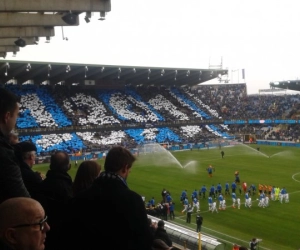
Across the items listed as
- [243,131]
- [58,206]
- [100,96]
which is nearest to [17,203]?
[58,206]

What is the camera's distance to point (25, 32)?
16.5 m

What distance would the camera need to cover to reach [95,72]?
189ft

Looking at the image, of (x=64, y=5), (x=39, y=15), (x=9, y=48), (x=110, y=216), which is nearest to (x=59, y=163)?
(x=110, y=216)

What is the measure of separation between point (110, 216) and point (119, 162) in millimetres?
538

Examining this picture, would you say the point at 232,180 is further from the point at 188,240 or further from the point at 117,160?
the point at 117,160

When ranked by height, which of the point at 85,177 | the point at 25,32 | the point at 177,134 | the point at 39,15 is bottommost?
the point at 177,134

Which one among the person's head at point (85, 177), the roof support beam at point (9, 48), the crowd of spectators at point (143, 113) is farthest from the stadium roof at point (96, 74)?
the person's head at point (85, 177)

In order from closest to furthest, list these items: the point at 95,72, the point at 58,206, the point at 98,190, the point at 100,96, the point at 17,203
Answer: the point at 17,203 → the point at 98,190 → the point at 58,206 → the point at 95,72 → the point at 100,96

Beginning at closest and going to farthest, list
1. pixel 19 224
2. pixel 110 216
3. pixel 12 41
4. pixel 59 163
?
pixel 19 224
pixel 110 216
pixel 59 163
pixel 12 41

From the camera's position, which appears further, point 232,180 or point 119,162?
point 232,180

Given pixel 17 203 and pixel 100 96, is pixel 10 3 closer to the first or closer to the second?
pixel 17 203

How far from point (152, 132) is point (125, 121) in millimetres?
4364

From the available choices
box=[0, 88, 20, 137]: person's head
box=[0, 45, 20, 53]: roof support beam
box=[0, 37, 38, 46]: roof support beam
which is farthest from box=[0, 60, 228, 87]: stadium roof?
box=[0, 88, 20, 137]: person's head

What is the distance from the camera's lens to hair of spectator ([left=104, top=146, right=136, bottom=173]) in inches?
146
